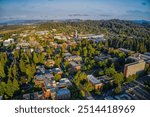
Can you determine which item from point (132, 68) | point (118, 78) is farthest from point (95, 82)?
point (132, 68)

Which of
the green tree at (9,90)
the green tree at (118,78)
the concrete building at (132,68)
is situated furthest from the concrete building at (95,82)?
the green tree at (9,90)

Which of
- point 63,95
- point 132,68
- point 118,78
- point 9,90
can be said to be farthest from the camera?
point 132,68

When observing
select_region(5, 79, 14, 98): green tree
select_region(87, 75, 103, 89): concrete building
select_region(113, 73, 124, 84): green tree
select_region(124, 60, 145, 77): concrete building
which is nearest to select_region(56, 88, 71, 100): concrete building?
select_region(87, 75, 103, 89): concrete building

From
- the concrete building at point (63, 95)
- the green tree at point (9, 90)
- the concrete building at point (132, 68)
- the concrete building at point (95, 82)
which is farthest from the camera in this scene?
the concrete building at point (132, 68)

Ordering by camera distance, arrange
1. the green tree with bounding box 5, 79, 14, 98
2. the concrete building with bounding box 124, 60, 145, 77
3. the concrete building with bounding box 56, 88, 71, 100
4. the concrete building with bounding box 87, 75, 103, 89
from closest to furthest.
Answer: the concrete building with bounding box 56, 88, 71, 100 → the green tree with bounding box 5, 79, 14, 98 → the concrete building with bounding box 87, 75, 103, 89 → the concrete building with bounding box 124, 60, 145, 77

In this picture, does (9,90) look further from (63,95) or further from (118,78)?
(118,78)

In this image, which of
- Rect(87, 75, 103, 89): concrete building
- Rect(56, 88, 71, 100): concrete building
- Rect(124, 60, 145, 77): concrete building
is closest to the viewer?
Rect(56, 88, 71, 100): concrete building

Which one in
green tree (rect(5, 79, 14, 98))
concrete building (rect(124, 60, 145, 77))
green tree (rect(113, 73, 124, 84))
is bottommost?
green tree (rect(5, 79, 14, 98))

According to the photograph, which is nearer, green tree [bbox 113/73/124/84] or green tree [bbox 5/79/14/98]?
green tree [bbox 5/79/14/98]

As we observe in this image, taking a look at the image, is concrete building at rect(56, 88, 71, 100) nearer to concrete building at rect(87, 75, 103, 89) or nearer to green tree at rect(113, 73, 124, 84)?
concrete building at rect(87, 75, 103, 89)

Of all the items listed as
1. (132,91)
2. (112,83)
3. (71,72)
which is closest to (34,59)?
(71,72)

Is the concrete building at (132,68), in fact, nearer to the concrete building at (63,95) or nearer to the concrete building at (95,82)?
the concrete building at (95,82)

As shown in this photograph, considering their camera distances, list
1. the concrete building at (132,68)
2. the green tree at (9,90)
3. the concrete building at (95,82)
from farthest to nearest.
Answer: the concrete building at (132,68) < the concrete building at (95,82) < the green tree at (9,90)
